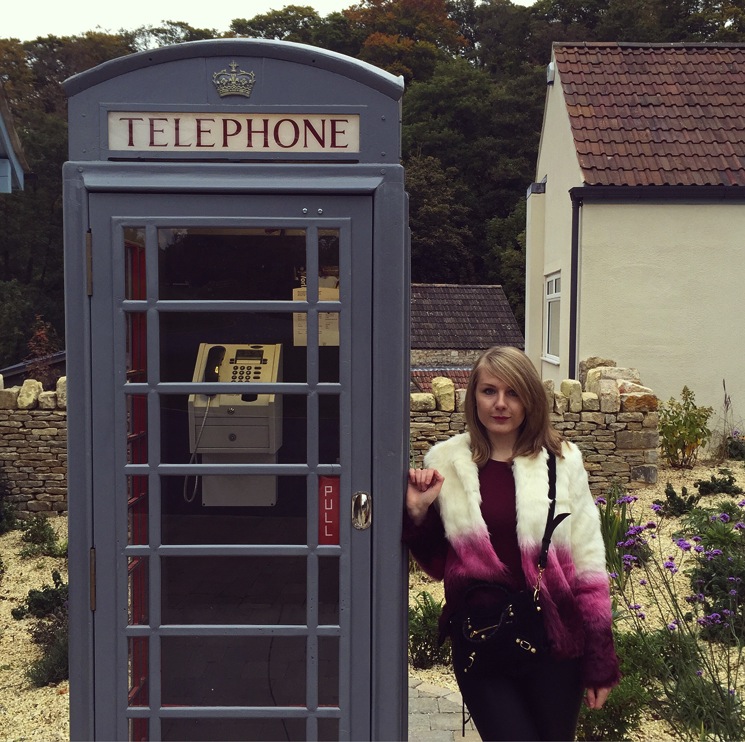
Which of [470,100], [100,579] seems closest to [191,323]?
[100,579]

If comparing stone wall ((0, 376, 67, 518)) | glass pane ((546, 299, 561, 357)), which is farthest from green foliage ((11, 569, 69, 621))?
glass pane ((546, 299, 561, 357))

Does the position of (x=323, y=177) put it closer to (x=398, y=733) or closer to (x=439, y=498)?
(x=439, y=498)

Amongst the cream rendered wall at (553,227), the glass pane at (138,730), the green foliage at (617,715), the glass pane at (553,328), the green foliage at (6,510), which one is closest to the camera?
the glass pane at (138,730)

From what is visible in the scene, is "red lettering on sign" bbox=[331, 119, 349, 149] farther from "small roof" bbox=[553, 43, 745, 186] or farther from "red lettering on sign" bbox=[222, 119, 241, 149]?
"small roof" bbox=[553, 43, 745, 186]

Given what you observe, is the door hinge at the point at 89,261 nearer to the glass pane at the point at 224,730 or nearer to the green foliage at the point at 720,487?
the glass pane at the point at 224,730

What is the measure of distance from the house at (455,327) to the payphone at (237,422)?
22.3 meters

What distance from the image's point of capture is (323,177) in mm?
2965

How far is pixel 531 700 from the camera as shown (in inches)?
113

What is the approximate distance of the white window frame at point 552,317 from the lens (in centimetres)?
1578

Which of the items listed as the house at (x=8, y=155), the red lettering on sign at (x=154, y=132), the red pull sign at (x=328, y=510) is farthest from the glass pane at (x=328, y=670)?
the house at (x=8, y=155)

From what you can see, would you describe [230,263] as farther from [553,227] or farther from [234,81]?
[553,227]

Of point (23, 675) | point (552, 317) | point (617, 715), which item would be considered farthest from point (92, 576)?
point (552, 317)

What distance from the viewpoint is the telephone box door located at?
2.99 m

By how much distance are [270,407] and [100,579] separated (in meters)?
0.87
